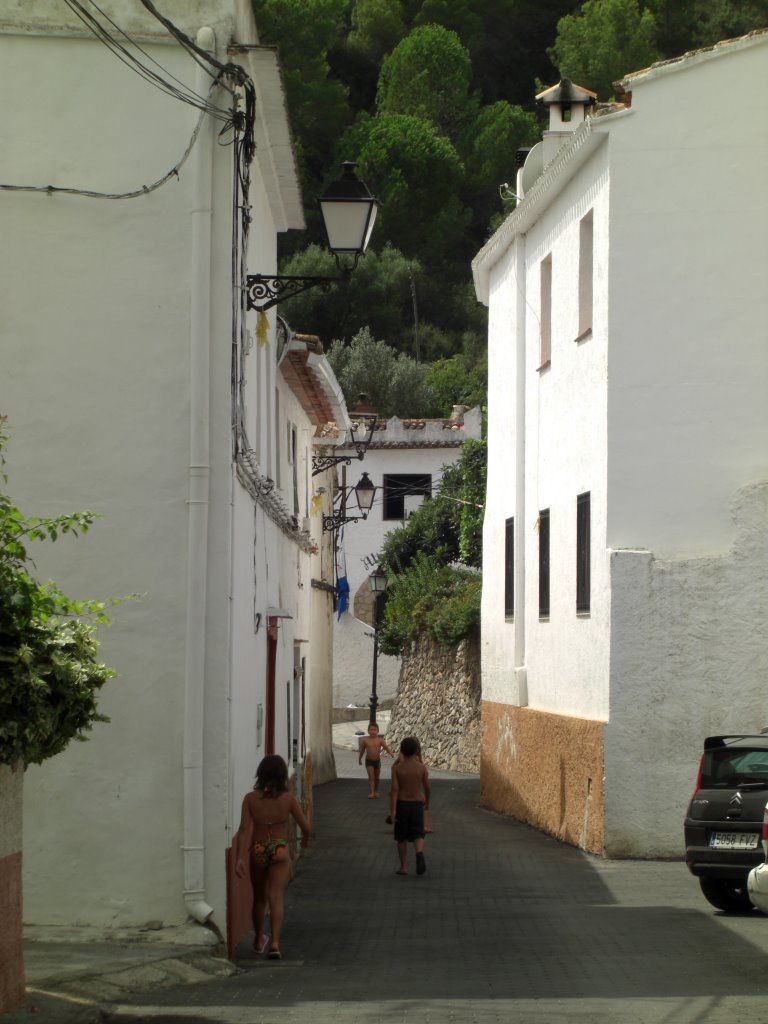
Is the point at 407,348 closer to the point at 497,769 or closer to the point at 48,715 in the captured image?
the point at 497,769

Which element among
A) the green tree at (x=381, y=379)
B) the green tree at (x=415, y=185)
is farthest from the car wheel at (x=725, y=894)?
the green tree at (x=415, y=185)

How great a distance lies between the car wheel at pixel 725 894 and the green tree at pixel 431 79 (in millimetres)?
58339

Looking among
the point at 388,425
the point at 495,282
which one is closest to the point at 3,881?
the point at 495,282

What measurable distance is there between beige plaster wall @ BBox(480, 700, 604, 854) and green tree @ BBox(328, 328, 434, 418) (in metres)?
35.9

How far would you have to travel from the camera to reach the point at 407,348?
66938mm

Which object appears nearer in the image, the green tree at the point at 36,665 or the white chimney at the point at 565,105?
the green tree at the point at 36,665

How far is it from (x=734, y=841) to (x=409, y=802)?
16.8 ft

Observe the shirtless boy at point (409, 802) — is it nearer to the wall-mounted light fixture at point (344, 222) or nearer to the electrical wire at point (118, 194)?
the wall-mounted light fixture at point (344, 222)

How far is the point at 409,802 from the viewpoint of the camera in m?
17.5

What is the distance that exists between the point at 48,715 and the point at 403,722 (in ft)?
98.5

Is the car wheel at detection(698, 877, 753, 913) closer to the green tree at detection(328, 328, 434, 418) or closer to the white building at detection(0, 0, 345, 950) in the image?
the white building at detection(0, 0, 345, 950)

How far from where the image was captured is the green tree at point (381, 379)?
60812mm

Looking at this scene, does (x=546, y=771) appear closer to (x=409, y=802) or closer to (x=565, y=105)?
(x=409, y=802)

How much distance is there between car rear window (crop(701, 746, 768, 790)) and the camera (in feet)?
43.8
